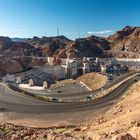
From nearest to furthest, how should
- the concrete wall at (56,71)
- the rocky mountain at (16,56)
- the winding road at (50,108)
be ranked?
the winding road at (50,108), the concrete wall at (56,71), the rocky mountain at (16,56)

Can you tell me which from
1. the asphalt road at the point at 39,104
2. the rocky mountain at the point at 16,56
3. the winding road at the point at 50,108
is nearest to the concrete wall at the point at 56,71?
the rocky mountain at the point at 16,56

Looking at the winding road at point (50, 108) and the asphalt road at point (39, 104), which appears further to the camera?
the asphalt road at point (39, 104)

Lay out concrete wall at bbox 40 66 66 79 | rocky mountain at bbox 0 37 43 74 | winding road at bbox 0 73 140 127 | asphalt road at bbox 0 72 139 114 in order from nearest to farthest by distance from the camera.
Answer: winding road at bbox 0 73 140 127, asphalt road at bbox 0 72 139 114, concrete wall at bbox 40 66 66 79, rocky mountain at bbox 0 37 43 74

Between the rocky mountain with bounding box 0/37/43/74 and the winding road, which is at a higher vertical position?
the rocky mountain with bounding box 0/37/43/74

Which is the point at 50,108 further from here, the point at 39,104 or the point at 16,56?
the point at 16,56

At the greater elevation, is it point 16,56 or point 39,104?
point 16,56

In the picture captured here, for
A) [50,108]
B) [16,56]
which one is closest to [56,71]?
[16,56]

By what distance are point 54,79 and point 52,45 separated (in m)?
71.4

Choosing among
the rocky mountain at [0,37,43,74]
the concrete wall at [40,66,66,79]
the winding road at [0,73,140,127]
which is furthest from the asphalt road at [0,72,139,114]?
the rocky mountain at [0,37,43,74]

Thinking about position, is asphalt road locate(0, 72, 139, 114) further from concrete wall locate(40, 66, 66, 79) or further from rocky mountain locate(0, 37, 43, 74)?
rocky mountain locate(0, 37, 43, 74)

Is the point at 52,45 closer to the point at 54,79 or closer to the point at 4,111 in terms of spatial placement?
the point at 54,79

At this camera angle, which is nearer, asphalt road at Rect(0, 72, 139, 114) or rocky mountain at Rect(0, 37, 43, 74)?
asphalt road at Rect(0, 72, 139, 114)

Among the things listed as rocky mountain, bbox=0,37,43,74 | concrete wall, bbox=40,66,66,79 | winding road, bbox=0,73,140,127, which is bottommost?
winding road, bbox=0,73,140,127

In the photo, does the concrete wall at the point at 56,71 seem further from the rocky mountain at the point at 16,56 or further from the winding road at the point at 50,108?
the winding road at the point at 50,108
